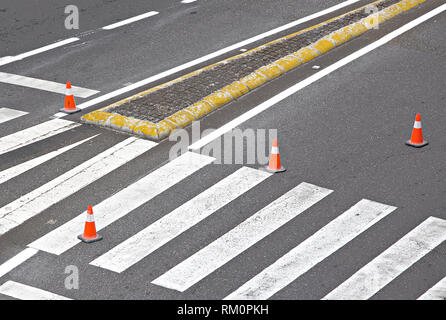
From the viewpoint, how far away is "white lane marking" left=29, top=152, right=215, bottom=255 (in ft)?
33.1

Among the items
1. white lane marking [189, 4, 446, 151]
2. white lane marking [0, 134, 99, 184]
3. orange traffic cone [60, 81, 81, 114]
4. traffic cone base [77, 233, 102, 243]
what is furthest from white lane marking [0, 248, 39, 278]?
orange traffic cone [60, 81, 81, 114]

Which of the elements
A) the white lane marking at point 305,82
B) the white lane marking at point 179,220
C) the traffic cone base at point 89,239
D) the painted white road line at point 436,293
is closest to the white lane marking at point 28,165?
the white lane marking at point 305,82

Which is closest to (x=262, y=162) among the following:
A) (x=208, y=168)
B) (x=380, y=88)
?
(x=208, y=168)

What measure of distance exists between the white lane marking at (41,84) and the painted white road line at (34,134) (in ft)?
3.63

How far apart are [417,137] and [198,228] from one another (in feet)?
11.8

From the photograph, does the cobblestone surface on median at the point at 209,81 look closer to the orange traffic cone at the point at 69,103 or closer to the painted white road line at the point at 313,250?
the orange traffic cone at the point at 69,103

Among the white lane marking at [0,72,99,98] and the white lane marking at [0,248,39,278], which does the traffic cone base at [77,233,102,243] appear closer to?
the white lane marking at [0,248,39,278]

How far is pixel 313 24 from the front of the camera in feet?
55.5

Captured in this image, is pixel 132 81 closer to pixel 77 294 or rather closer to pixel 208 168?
pixel 208 168

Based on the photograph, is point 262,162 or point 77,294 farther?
point 262,162

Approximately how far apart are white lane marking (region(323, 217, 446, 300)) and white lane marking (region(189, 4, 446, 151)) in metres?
3.44

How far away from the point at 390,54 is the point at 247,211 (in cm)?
572

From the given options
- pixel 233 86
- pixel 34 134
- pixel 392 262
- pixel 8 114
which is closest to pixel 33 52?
pixel 8 114

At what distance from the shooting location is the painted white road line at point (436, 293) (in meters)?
9.04
